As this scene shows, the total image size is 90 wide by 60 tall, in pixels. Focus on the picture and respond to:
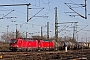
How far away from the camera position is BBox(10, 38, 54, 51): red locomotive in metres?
52.4

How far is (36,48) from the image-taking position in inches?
2319

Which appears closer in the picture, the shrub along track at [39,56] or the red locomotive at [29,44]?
the shrub along track at [39,56]

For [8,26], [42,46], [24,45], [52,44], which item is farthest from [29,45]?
[8,26]

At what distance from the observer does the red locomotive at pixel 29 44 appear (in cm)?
5244

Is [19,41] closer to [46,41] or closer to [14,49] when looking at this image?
[14,49]

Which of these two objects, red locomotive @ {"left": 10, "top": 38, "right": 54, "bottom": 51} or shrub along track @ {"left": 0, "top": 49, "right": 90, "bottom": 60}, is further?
red locomotive @ {"left": 10, "top": 38, "right": 54, "bottom": 51}

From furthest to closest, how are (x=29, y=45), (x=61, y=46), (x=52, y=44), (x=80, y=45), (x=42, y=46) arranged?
(x=80, y=45), (x=61, y=46), (x=52, y=44), (x=42, y=46), (x=29, y=45)

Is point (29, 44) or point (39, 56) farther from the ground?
point (39, 56)

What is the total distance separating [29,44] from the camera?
2224 inches

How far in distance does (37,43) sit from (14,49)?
8628 millimetres

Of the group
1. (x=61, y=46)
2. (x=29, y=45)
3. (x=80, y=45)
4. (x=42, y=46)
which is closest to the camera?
(x=29, y=45)

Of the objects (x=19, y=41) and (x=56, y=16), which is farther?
(x=56, y=16)

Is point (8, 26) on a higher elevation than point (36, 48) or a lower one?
higher

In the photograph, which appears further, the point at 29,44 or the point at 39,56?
the point at 29,44
